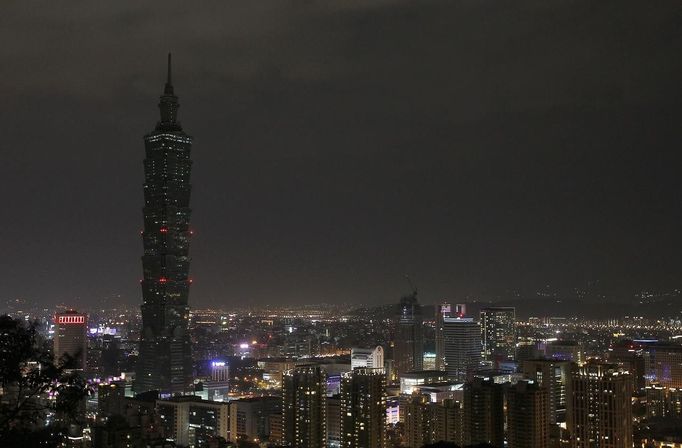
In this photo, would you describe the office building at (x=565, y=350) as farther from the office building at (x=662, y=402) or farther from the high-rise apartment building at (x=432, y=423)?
the high-rise apartment building at (x=432, y=423)

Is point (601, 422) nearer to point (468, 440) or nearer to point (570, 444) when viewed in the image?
point (570, 444)

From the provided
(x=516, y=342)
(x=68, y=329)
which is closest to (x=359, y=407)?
(x=68, y=329)

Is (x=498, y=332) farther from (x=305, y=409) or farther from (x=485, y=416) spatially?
(x=485, y=416)

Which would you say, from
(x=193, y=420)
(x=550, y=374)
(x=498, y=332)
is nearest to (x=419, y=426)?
(x=550, y=374)

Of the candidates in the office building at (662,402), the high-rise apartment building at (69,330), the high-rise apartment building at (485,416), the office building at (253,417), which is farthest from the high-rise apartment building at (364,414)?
the high-rise apartment building at (69,330)

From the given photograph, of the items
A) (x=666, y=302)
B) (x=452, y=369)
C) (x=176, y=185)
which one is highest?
(x=176, y=185)

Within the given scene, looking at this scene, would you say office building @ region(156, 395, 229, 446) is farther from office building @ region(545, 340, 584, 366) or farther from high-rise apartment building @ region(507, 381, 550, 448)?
office building @ region(545, 340, 584, 366)
